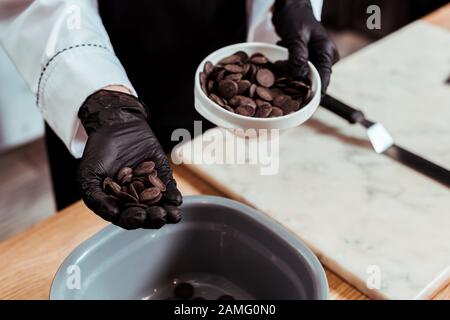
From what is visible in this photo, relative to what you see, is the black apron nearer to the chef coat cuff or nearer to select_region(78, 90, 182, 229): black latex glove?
the chef coat cuff

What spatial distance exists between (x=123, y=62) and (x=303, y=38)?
0.36 metres

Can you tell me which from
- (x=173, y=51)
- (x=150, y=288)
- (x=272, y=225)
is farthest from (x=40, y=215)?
(x=272, y=225)

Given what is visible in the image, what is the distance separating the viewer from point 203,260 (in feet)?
2.98

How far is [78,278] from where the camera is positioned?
30.0 inches

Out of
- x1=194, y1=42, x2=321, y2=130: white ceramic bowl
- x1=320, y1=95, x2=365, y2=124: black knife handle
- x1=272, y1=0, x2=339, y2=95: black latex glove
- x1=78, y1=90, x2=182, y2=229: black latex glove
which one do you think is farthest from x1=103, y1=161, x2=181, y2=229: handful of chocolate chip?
x1=320, y1=95, x2=365, y2=124: black knife handle

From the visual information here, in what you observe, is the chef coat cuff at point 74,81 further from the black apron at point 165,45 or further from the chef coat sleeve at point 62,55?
the black apron at point 165,45

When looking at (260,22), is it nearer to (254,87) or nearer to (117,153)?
(254,87)

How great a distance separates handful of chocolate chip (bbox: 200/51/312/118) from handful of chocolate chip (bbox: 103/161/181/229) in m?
0.19

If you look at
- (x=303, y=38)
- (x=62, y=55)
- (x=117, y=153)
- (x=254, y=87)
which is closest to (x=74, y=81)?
(x=62, y=55)

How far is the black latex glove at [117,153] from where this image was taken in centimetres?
71

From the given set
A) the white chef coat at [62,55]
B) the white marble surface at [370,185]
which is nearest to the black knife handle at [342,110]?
the white marble surface at [370,185]

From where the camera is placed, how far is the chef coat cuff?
904mm
